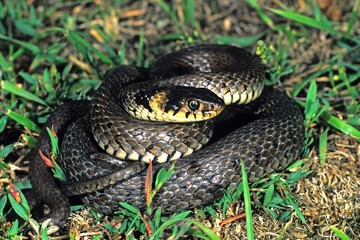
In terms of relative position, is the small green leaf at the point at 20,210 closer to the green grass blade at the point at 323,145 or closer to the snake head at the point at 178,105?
the snake head at the point at 178,105

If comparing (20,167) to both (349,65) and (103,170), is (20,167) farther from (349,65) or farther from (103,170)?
(349,65)

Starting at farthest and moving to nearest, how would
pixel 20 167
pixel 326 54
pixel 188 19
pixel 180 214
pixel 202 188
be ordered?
pixel 188 19
pixel 326 54
pixel 20 167
pixel 202 188
pixel 180 214

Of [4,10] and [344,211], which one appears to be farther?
[4,10]

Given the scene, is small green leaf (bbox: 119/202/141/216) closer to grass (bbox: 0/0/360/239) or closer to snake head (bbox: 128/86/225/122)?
grass (bbox: 0/0/360/239)

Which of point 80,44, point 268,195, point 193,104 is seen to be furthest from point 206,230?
point 80,44

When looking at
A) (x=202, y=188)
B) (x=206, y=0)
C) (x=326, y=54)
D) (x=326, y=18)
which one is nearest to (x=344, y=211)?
(x=202, y=188)

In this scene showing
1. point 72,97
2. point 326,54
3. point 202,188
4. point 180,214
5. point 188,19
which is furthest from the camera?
point 188,19
